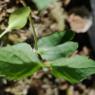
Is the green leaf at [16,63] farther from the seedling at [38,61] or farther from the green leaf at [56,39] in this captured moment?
the green leaf at [56,39]

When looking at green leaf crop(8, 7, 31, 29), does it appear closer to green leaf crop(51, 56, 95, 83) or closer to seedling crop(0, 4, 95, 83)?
seedling crop(0, 4, 95, 83)

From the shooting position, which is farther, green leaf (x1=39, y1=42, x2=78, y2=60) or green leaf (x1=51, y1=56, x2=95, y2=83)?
green leaf (x1=39, y1=42, x2=78, y2=60)

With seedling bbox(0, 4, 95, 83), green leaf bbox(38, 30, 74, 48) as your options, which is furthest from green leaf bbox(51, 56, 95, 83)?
green leaf bbox(38, 30, 74, 48)

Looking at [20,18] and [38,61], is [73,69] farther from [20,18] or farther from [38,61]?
[20,18]

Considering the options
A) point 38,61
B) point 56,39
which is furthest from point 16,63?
point 56,39

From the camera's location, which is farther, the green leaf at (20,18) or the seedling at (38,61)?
the green leaf at (20,18)

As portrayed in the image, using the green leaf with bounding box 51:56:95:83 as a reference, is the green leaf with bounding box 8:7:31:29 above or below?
above

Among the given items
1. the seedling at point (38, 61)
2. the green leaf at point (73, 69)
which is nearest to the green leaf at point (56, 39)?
the seedling at point (38, 61)
